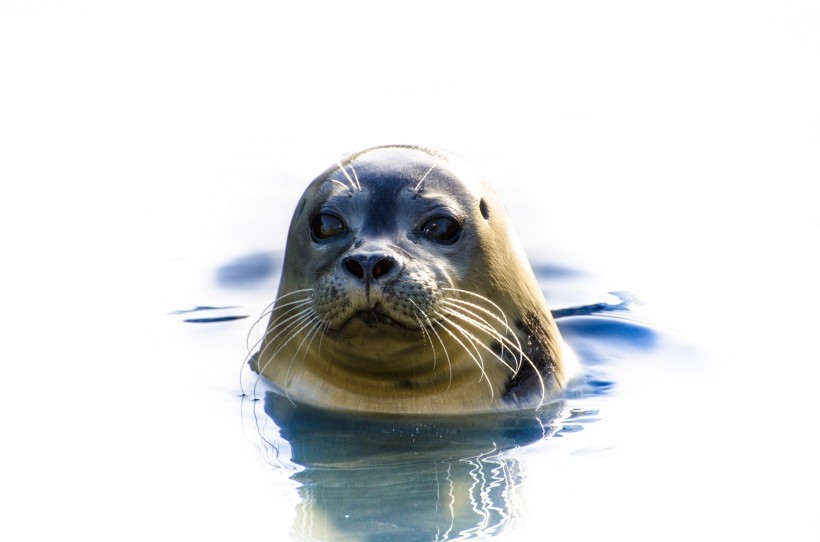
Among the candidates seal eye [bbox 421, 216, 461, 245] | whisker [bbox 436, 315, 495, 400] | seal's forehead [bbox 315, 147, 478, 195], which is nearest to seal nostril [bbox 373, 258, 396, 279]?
whisker [bbox 436, 315, 495, 400]

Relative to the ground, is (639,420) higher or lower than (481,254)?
lower

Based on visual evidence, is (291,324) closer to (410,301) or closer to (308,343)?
(308,343)

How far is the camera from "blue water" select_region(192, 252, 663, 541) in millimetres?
5066

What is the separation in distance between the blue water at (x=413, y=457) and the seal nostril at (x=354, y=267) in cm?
72

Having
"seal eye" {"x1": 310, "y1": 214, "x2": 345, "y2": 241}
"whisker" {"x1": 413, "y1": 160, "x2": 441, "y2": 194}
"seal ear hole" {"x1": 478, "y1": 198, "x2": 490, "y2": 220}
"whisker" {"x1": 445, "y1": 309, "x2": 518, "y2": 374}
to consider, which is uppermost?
"whisker" {"x1": 413, "y1": 160, "x2": 441, "y2": 194}

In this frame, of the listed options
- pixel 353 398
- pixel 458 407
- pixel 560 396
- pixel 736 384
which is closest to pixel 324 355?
pixel 353 398

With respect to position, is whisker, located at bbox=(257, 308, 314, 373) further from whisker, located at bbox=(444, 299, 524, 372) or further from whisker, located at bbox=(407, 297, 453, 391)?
whisker, located at bbox=(444, 299, 524, 372)

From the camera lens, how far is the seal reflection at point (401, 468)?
505 centimetres

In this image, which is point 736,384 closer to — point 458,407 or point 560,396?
point 560,396

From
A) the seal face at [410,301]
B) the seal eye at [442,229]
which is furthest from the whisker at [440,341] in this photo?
the seal eye at [442,229]

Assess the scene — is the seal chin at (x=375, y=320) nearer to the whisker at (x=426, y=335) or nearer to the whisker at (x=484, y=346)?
the whisker at (x=426, y=335)

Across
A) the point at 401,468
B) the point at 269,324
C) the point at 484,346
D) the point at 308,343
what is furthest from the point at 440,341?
the point at 269,324

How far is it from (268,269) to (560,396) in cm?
269

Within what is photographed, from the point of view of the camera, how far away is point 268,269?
28.3ft
